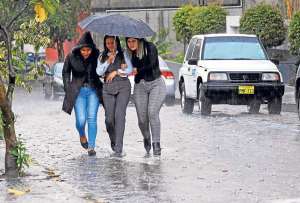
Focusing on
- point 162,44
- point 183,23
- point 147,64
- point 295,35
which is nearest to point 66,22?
point 162,44

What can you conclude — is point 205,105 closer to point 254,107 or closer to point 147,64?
point 254,107

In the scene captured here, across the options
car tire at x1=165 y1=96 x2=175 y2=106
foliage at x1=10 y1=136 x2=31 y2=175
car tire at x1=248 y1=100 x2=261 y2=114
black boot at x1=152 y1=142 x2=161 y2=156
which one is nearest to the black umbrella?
black boot at x1=152 y1=142 x2=161 y2=156

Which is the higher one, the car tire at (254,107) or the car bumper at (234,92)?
the car bumper at (234,92)

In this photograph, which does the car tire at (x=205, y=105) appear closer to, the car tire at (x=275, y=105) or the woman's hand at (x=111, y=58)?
the car tire at (x=275, y=105)

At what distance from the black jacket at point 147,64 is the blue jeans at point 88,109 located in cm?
70

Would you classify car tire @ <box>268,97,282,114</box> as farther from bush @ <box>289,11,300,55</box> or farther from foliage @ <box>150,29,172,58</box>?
foliage @ <box>150,29,172,58</box>

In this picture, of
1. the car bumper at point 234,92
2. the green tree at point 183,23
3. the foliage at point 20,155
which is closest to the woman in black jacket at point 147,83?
the foliage at point 20,155

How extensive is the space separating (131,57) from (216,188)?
3536 millimetres

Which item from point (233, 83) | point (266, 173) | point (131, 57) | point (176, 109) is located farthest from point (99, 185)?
point (176, 109)

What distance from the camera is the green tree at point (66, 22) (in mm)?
44562

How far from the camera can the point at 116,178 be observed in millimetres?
11867

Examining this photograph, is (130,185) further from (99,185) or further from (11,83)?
(11,83)

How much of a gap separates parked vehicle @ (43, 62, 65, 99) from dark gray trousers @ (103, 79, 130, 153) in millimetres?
18934

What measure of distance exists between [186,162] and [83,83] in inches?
73.6
